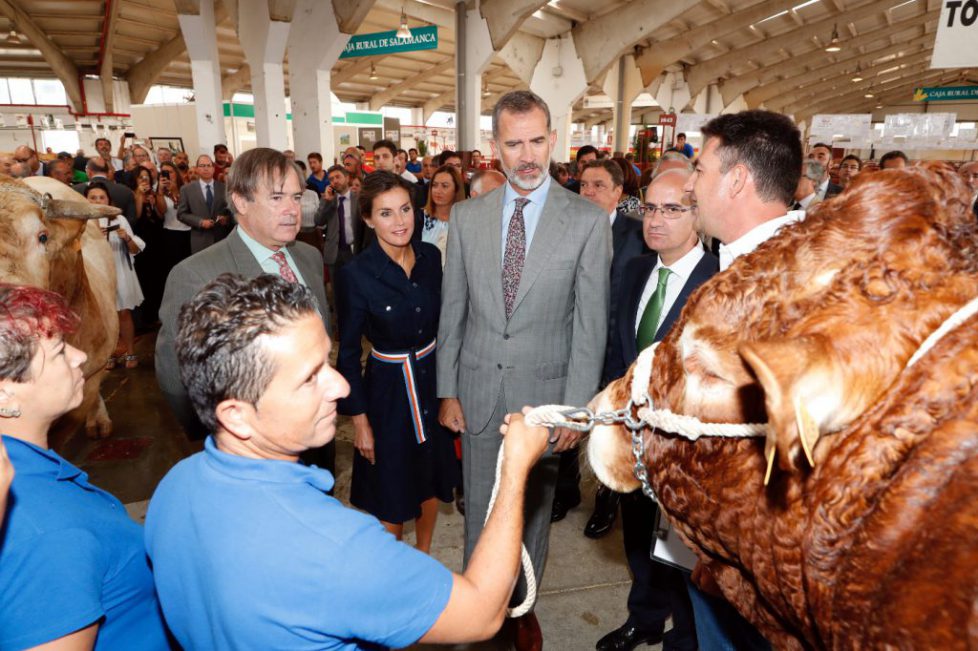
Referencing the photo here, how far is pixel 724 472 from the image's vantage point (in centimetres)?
109

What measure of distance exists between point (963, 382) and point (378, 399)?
2.40 metres

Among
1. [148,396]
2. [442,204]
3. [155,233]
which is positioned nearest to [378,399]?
[442,204]

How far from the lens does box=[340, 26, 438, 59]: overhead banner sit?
458 inches

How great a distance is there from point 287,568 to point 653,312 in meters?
1.85

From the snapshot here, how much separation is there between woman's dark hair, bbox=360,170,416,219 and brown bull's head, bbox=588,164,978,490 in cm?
208

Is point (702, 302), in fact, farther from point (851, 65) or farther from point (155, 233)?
point (851, 65)

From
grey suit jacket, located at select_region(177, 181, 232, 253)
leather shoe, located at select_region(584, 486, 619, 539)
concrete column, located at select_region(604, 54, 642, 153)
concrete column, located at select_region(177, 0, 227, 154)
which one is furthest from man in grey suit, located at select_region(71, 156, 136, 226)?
concrete column, located at select_region(604, 54, 642, 153)

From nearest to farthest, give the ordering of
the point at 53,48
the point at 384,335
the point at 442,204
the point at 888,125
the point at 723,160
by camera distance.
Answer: the point at 723,160, the point at 384,335, the point at 442,204, the point at 888,125, the point at 53,48

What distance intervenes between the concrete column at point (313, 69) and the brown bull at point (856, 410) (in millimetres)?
12565

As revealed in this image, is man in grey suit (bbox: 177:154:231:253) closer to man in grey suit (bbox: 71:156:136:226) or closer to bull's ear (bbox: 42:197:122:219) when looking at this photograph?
man in grey suit (bbox: 71:156:136:226)

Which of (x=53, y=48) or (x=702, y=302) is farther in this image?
(x=53, y=48)

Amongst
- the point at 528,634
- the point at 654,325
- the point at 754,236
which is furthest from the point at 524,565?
the point at 528,634

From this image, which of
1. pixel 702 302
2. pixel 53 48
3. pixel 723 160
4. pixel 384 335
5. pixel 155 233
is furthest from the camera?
pixel 53 48

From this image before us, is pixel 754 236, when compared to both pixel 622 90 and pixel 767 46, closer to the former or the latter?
pixel 622 90
